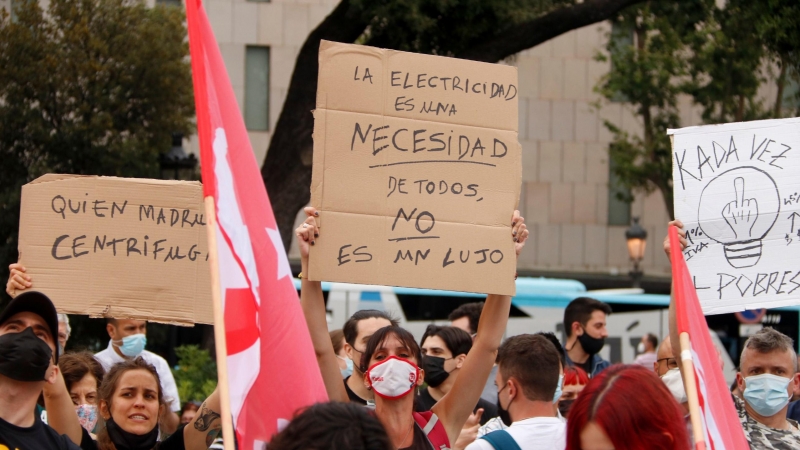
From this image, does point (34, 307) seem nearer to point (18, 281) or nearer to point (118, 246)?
point (18, 281)

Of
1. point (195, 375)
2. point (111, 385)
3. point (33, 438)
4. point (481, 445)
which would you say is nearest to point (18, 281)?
point (111, 385)

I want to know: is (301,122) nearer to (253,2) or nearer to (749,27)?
(749,27)

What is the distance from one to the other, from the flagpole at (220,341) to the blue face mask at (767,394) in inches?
107

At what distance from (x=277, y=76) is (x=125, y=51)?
8922mm

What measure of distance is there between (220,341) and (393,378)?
3.99 ft

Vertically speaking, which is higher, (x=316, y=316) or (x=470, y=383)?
(x=316, y=316)

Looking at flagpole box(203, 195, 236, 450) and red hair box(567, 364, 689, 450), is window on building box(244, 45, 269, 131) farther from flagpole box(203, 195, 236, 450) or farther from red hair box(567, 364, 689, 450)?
red hair box(567, 364, 689, 450)

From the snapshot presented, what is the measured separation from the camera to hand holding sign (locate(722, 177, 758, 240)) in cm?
484

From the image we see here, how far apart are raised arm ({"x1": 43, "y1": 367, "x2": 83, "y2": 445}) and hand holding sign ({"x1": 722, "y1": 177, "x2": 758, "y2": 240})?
9.75 feet

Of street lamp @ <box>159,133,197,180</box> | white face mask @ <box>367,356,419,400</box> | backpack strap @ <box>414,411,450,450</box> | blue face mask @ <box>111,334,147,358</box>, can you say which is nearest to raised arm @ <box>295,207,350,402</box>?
white face mask @ <box>367,356,419,400</box>

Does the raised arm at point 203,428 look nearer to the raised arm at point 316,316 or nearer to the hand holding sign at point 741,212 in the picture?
the raised arm at point 316,316

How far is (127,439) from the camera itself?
4711 mm

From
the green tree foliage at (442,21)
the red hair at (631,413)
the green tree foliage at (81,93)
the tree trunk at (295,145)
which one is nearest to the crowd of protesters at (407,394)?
the red hair at (631,413)

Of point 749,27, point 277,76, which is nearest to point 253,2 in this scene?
point 277,76
